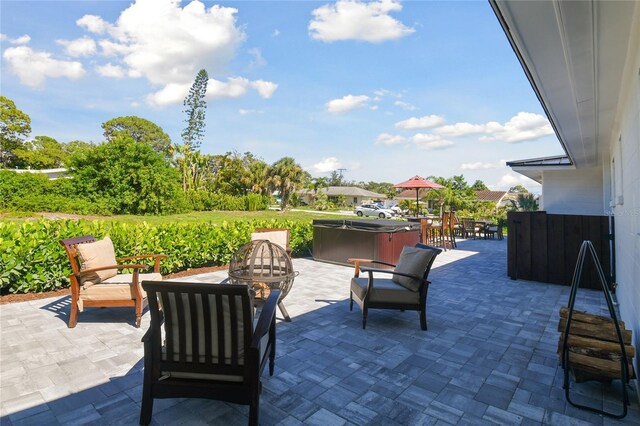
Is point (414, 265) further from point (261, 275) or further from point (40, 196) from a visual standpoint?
point (40, 196)

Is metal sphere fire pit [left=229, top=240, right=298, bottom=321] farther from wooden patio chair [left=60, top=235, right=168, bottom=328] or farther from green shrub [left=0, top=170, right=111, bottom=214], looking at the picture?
green shrub [left=0, top=170, right=111, bottom=214]

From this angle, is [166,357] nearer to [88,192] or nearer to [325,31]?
[325,31]

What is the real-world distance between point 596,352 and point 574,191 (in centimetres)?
989

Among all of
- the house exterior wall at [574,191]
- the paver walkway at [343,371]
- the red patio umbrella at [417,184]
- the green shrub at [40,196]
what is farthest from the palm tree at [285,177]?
the paver walkway at [343,371]

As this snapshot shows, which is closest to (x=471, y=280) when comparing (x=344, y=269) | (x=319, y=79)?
(x=344, y=269)

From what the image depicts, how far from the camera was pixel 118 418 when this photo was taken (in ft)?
6.99

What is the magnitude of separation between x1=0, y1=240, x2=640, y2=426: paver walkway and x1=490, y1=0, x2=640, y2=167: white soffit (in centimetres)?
261

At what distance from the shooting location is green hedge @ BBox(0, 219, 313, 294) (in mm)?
4680

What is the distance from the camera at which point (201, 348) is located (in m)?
2.04

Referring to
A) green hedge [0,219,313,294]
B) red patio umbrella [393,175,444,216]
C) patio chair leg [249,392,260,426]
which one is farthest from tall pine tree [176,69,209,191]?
patio chair leg [249,392,260,426]

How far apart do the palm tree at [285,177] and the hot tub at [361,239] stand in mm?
21044

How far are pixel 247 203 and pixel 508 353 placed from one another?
2652cm

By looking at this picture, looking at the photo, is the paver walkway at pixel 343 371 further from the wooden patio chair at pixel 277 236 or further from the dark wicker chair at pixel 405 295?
the wooden patio chair at pixel 277 236

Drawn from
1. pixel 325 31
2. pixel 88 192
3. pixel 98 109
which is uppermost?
pixel 98 109
